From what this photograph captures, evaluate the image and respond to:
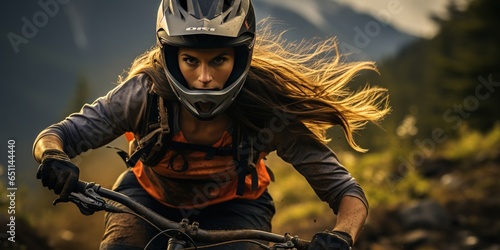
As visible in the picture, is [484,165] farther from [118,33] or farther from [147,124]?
[118,33]

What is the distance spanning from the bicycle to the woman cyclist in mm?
389

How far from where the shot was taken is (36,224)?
12.4 metres

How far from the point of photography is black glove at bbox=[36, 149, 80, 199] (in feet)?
16.0

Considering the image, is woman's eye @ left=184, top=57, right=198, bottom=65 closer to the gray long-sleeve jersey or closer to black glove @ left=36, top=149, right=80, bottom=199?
the gray long-sleeve jersey

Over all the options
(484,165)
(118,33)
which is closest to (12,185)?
(484,165)

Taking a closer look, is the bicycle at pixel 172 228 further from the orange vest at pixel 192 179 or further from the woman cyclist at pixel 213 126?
the orange vest at pixel 192 179

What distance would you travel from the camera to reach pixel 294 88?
639 centimetres

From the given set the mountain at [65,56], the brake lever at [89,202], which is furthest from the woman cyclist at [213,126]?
the mountain at [65,56]

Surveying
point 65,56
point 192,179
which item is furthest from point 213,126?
point 65,56

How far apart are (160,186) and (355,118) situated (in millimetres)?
1384
